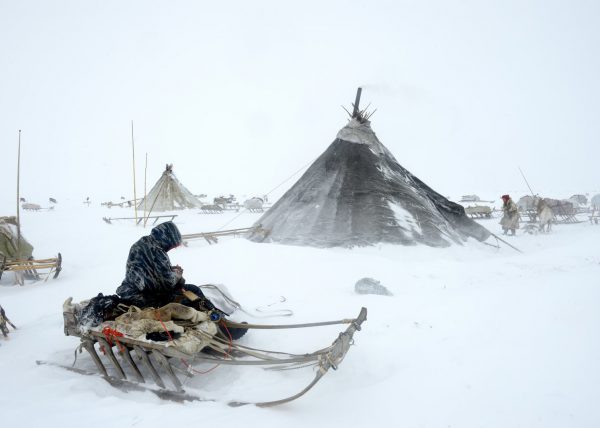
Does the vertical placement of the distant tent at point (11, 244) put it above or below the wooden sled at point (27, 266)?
above

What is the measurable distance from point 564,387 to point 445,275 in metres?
3.64

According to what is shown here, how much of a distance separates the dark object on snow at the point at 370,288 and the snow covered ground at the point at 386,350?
168mm

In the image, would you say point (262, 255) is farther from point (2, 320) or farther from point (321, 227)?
point (2, 320)

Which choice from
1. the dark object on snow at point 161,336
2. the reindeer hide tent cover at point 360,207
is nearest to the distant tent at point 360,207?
the reindeer hide tent cover at point 360,207

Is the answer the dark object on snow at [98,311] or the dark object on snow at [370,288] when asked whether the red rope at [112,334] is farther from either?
the dark object on snow at [370,288]

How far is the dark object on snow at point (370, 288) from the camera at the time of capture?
5.25 m

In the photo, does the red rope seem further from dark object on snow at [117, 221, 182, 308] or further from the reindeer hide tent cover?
the reindeer hide tent cover

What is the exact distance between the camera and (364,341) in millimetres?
3613

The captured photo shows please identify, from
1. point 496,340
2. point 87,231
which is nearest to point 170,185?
point 87,231

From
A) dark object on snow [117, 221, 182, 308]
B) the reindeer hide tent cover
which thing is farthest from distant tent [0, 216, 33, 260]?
dark object on snow [117, 221, 182, 308]

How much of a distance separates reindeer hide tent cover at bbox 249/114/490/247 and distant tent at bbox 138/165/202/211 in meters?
12.0

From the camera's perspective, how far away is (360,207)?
8422 mm

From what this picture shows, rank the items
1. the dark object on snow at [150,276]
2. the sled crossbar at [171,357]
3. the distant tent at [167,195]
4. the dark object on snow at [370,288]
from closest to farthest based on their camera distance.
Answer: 1. the sled crossbar at [171,357]
2. the dark object on snow at [150,276]
3. the dark object on snow at [370,288]
4. the distant tent at [167,195]

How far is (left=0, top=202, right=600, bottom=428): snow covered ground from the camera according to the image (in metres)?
2.49
